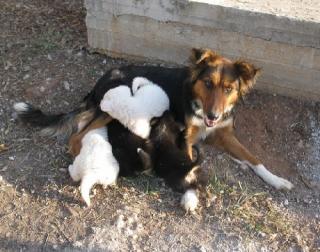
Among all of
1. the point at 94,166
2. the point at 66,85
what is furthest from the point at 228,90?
the point at 66,85

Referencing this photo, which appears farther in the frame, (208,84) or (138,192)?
(208,84)

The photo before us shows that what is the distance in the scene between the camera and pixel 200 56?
471 centimetres

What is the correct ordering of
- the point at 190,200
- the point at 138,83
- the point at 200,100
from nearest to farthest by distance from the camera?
the point at 190,200, the point at 200,100, the point at 138,83

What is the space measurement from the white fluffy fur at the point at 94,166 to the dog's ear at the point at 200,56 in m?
1.14

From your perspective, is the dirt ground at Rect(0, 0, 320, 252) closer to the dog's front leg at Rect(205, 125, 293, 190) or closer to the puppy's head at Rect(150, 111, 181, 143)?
the dog's front leg at Rect(205, 125, 293, 190)

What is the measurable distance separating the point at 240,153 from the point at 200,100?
0.69 m

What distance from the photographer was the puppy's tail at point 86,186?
4.31m

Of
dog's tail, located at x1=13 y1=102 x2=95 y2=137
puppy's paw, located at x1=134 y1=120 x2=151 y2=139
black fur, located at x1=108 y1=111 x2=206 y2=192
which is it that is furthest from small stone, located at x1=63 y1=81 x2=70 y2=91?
puppy's paw, located at x1=134 y1=120 x2=151 y2=139

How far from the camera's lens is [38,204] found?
4.43 m

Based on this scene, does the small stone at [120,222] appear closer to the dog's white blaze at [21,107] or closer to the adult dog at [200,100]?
the adult dog at [200,100]

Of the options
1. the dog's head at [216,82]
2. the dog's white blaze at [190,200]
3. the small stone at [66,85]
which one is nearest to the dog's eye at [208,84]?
the dog's head at [216,82]

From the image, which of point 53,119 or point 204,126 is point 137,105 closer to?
point 204,126

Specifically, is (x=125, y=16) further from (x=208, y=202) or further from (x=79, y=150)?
(x=208, y=202)

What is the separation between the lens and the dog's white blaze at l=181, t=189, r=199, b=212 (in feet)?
14.4
